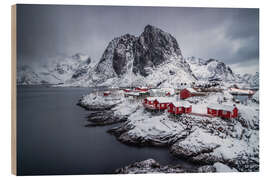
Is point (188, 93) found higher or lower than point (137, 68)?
lower

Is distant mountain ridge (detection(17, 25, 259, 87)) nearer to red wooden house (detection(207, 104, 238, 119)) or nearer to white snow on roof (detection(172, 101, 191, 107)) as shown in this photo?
white snow on roof (detection(172, 101, 191, 107))

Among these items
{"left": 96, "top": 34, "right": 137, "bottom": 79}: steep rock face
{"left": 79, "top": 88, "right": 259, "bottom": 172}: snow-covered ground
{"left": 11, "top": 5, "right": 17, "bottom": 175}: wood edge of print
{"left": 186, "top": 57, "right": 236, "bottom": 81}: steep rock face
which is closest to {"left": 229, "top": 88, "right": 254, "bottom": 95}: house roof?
{"left": 79, "top": 88, "right": 259, "bottom": 172}: snow-covered ground

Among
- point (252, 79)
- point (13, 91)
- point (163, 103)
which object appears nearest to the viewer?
point (13, 91)

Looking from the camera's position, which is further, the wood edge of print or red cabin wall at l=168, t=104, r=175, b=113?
red cabin wall at l=168, t=104, r=175, b=113

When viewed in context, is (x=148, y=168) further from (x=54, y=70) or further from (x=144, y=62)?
(x=54, y=70)

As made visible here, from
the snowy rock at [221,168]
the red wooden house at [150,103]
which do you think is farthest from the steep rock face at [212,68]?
the snowy rock at [221,168]

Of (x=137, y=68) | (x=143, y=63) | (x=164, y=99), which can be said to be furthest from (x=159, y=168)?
(x=143, y=63)

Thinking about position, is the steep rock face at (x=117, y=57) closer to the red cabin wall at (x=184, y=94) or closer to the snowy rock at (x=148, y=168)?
the red cabin wall at (x=184, y=94)
